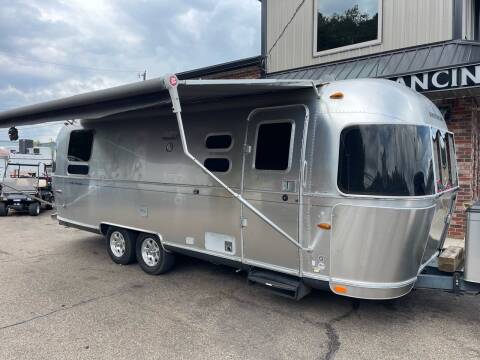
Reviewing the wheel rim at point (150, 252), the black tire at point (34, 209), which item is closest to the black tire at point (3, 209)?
the black tire at point (34, 209)

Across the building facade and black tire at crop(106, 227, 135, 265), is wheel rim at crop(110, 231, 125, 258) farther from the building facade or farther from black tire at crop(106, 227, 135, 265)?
the building facade

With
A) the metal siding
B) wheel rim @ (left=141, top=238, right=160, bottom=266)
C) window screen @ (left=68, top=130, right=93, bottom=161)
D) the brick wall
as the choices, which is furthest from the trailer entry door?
the metal siding

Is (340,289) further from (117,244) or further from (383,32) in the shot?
(383,32)

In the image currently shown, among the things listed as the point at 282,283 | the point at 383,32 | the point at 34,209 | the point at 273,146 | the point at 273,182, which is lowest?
the point at 34,209

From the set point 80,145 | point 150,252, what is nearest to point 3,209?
point 80,145

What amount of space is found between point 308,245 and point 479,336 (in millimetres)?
1968

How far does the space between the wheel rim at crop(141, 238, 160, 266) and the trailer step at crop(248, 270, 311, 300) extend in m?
1.98

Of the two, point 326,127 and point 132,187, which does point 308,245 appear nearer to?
point 326,127

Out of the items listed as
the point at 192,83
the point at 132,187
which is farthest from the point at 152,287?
the point at 192,83

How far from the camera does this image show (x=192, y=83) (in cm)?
382

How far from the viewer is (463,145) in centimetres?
757

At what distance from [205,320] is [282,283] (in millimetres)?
962

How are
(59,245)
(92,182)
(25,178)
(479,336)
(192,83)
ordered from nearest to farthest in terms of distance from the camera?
(192,83) → (479,336) → (92,182) → (59,245) → (25,178)

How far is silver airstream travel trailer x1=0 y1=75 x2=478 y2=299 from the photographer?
4.04m
